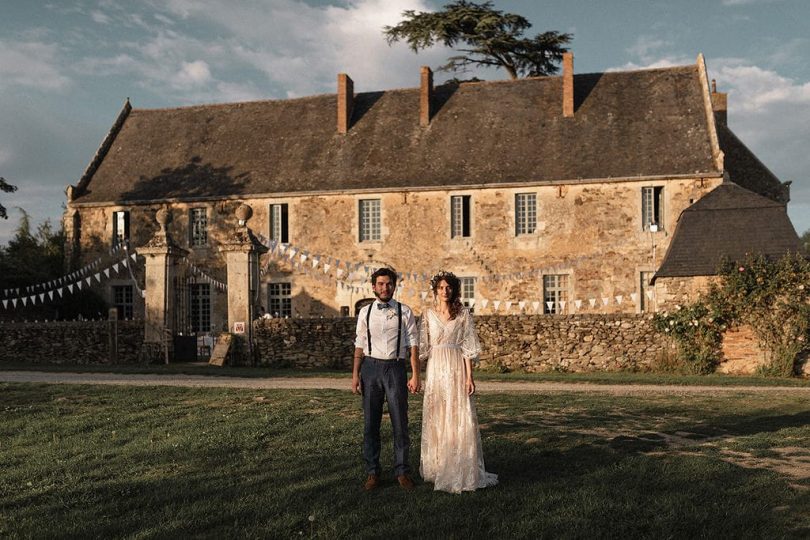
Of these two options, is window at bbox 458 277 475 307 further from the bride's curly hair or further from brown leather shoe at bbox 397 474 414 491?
brown leather shoe at bbox 397 474 414 491

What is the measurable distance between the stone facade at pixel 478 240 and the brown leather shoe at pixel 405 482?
770 inches

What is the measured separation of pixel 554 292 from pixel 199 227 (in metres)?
12.8

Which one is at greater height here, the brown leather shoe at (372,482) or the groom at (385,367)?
A: the groom at (385,367)

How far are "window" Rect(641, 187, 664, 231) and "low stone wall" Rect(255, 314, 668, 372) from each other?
6860 mm

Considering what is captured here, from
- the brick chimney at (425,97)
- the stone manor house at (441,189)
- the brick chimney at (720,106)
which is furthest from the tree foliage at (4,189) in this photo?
the brick chimney at (720,106)

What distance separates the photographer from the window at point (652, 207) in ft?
82.7

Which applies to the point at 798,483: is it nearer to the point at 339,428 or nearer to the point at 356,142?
the point at 339,428

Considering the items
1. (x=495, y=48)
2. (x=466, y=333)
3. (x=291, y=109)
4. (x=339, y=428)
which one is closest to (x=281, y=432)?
(x=339, y=428)

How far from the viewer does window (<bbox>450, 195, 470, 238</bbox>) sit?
86.9ft

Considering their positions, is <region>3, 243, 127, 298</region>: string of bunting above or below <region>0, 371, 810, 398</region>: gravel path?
above

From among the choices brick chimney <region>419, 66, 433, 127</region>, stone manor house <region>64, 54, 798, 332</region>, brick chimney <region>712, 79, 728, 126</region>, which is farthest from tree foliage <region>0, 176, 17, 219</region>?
brick chimney <region>712, 79, 728, 126</region>

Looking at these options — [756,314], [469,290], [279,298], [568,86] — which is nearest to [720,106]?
[568,86]

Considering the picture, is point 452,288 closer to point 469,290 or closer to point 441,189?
point 441,189

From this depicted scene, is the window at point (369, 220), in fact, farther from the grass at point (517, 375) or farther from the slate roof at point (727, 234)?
the slate roof at point (727, 234)
